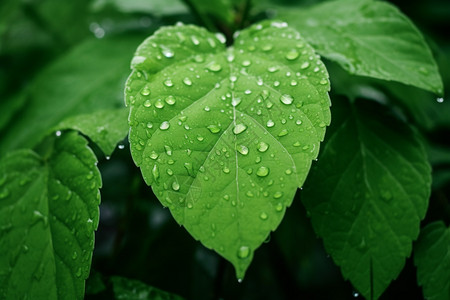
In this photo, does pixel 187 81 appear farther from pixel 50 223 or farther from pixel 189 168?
pixel 50 223

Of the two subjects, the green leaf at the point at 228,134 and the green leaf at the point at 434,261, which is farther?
the green leaf at the point at 434,261

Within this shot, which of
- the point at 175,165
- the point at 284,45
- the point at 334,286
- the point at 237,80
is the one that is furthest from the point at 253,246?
the point at 334,286

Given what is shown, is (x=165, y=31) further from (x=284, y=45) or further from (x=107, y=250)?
(x=107, y=250)

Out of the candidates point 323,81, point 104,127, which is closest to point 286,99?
point 323,81

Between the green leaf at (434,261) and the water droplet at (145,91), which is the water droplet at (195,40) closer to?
the water droplet at (145,91)

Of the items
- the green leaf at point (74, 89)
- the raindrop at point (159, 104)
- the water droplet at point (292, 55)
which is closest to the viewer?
the raindrop at point (159, 104)

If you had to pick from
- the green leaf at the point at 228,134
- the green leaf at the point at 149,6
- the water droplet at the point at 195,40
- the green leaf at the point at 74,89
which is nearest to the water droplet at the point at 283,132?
the green leaf at the point at 228,134

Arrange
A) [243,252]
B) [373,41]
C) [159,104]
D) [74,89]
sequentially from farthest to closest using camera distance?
[74,89], [373,41], [159,104], [243,252]

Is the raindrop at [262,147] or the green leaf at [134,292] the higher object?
the raindrop at [262,147]
